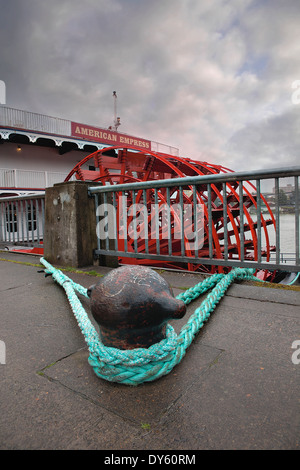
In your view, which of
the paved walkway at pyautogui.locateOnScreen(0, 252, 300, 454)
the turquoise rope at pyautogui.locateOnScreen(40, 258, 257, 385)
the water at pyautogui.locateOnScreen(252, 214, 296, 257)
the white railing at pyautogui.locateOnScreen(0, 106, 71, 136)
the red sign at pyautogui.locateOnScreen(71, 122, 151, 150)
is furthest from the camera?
the red sign at pyautogui.locateOnScreen(71, 122, 151, 150)

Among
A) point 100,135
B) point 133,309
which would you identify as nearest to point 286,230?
point 133,309

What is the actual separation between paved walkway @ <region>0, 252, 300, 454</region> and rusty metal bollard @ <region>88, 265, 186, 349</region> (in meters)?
0.19

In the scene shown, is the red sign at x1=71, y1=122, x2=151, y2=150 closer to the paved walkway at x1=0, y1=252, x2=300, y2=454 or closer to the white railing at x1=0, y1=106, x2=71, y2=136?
the white railing at x1=0, y1=106, x2=71, y2=136

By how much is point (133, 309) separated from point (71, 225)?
276cm

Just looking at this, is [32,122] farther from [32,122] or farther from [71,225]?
[71,225]

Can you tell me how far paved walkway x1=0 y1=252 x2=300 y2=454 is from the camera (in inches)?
39.1

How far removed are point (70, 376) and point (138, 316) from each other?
417 millimetres

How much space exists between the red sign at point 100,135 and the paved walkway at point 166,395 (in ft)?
61.0

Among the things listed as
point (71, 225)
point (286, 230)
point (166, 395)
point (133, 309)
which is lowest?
point (166, 395)

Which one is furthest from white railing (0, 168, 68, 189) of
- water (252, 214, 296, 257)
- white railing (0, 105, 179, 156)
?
water (252, 214, 296, 257)

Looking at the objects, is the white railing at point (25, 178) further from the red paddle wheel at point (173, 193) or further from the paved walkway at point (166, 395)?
the paved walkway at point (166, 395)

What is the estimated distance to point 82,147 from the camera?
1866 cm

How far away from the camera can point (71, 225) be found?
12.8 feet
